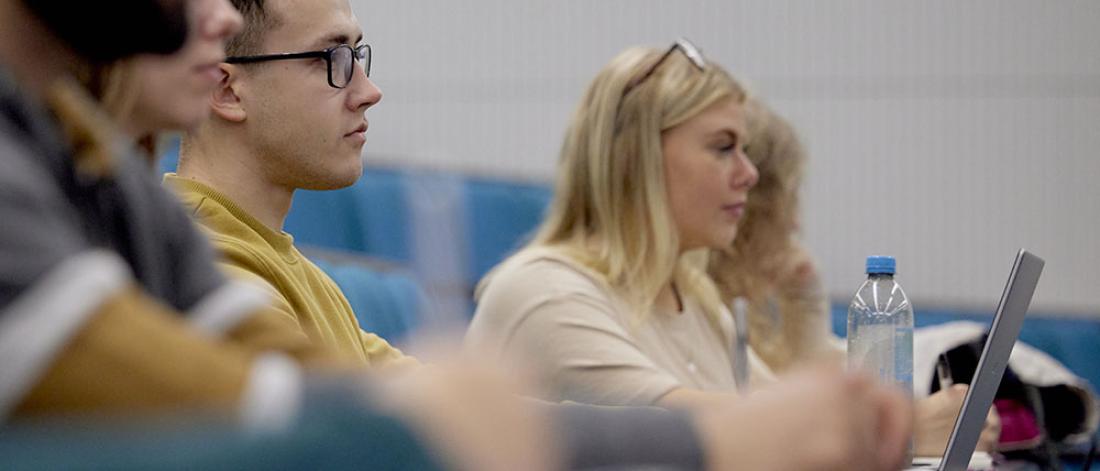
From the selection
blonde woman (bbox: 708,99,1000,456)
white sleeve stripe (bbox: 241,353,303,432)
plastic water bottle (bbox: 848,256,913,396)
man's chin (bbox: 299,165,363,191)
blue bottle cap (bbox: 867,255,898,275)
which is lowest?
blonde woman (bbox: 708,99,1000,456)

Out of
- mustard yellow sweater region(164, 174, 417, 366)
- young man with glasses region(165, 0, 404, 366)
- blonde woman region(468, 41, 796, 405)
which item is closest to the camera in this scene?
mustard yellow sweater region(164, 174, 417, 366)

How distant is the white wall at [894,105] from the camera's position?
15.3 ft

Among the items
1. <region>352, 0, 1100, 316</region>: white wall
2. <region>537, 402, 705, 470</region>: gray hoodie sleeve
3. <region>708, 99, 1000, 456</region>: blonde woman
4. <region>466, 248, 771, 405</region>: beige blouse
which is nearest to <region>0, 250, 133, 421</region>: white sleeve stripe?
<region>537, 402, 705, 470</region>: gray hoodie sleeve

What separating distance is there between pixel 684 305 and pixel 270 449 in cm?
190

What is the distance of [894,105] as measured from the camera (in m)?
4.73

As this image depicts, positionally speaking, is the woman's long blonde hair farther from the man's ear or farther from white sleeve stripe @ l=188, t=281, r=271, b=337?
white sleeve stripe @ l=188, t=281, r=271, b=337

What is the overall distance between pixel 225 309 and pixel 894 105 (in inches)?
168

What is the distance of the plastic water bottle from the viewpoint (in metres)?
1.84

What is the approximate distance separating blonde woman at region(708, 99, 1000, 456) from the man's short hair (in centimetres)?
156

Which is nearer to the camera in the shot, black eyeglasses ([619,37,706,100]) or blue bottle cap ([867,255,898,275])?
blue bottle cap ([867,255,898,275])

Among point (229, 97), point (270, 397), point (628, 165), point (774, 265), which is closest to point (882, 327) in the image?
point (628, 165)

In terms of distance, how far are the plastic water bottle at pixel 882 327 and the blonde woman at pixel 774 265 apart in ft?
3.19

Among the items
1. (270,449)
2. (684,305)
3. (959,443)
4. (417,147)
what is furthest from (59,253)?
(417,147)

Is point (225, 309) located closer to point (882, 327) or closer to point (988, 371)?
point (988, 371)
